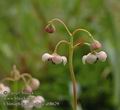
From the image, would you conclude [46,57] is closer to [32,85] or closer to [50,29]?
[50,29]

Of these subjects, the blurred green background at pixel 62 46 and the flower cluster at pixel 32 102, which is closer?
the flower cluster at pixel 32 102

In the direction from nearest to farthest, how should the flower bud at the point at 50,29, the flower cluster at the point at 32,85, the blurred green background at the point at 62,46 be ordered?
the flower bud at the point at 50,29
the flower cluster at the point at 32,85
the blurred green background at the point at 62,46

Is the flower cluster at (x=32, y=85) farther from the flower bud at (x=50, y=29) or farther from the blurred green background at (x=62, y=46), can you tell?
the blurred green background at (x=62, y=46)

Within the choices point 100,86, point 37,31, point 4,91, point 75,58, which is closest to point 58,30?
point 37,31

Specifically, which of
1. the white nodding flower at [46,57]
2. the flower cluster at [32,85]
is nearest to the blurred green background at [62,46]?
the flower cluster at [32,85]

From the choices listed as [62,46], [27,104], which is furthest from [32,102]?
[62,46]

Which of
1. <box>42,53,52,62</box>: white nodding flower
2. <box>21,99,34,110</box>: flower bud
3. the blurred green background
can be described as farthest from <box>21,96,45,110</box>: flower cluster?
the blurred green background

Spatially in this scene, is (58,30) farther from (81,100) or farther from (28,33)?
(81,100)

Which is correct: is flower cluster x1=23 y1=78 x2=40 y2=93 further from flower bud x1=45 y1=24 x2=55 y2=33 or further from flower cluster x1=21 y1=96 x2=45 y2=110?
flower bud x1=45 y1=24 x2=55 y2=33
